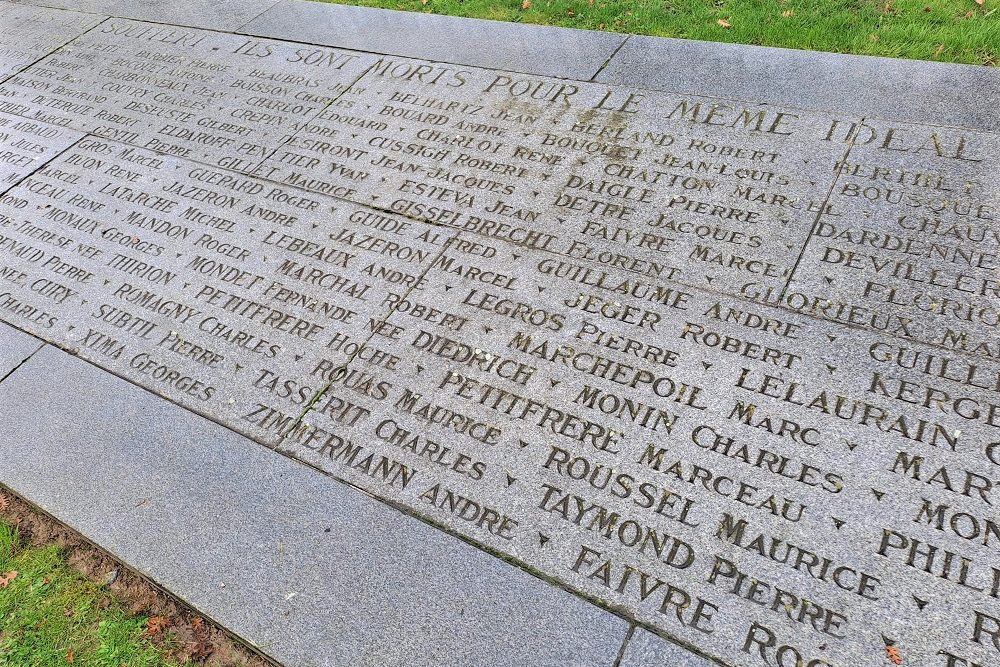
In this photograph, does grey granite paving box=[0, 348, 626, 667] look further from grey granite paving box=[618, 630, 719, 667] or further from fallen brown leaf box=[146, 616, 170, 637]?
fallen brown leaf box=[146, 616, 170, 637]

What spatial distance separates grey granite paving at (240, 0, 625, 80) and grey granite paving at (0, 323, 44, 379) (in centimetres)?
428

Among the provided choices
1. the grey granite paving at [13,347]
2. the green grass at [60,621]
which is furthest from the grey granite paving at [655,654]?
the grey granite paving at [13,347]

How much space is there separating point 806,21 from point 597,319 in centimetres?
445

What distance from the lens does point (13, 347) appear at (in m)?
4.86

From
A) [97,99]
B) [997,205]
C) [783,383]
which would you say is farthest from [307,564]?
[97,99]

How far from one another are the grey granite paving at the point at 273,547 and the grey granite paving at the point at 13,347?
313 mm

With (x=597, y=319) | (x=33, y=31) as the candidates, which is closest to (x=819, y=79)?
(x=597, y=319)

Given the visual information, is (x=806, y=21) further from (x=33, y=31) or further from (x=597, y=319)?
(x=33, y=31)

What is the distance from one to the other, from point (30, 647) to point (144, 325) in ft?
7.02

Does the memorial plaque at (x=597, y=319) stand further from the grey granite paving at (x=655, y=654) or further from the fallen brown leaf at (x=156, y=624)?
the fallen brown leaf at (x=156, y=624)

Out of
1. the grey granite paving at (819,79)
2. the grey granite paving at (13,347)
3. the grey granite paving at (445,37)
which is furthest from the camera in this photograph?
the grey granite paving at (445,37)

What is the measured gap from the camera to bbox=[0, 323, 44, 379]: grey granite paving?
4.74 m

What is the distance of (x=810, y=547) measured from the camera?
3.12m

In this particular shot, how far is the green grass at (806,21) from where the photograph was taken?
5973 mm
